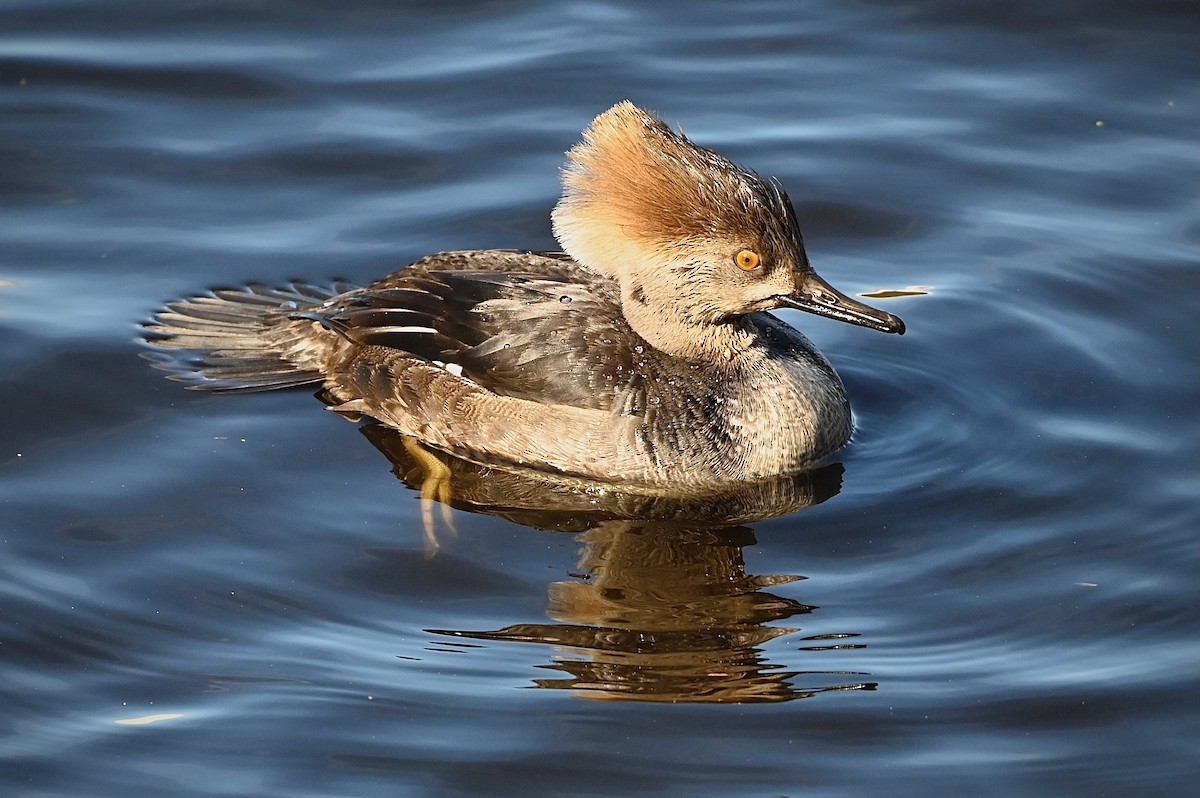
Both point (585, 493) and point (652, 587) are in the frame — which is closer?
point (652, 587)

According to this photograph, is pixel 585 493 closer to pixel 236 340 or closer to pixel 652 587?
pixel 652 587

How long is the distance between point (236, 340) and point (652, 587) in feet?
8.70

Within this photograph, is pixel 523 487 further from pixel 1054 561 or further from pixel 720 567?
pixel 1054 561

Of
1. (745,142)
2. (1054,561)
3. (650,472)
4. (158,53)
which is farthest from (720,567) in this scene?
(158,53)

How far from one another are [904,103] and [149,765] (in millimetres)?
6256

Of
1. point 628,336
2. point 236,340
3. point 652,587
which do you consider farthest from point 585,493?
point 236,340

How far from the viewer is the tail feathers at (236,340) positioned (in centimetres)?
749

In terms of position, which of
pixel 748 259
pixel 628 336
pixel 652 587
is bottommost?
pixel 652 587

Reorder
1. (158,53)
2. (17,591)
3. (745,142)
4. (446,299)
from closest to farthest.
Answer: (17,591), (446,299), (745,142), (158,53)

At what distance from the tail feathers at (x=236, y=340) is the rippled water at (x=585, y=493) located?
4.9 inches

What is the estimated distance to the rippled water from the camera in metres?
5.25

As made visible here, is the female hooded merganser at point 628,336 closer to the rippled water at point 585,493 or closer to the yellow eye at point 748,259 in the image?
the yellow eye at point 748,259

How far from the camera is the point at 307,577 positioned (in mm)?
6094

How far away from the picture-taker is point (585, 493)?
22.8 ft
